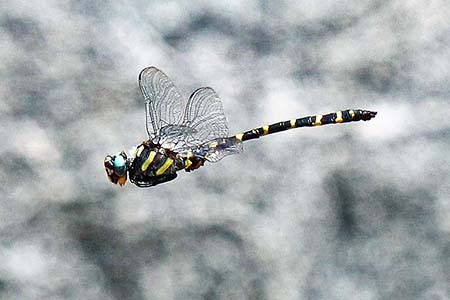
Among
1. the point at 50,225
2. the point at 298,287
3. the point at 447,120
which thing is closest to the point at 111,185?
the point at 50,225

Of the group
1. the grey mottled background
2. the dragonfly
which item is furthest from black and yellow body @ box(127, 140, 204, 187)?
the grey mottled background

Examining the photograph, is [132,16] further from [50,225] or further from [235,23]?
[50,225]

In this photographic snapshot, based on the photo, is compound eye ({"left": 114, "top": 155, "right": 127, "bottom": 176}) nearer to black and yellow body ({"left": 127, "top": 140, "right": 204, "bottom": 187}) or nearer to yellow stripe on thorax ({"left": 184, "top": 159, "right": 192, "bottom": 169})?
black and yellow body ({"left": 127, "top": 140, "right": 204, "bottom": 187})

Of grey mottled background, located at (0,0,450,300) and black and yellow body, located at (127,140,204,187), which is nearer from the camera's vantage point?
black and yellow body, located at (127,140,204,187)

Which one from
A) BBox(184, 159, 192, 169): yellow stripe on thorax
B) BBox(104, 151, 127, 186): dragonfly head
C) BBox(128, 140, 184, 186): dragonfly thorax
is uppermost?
BBox(184, 159, 192, 169): yellow stripe on thorax

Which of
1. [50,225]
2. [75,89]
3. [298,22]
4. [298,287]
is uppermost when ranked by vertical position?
[298,22]

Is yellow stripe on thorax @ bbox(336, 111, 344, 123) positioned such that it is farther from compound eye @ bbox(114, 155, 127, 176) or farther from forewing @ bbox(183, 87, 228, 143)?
compound eye @ bbox(114, 155, 127, 176)

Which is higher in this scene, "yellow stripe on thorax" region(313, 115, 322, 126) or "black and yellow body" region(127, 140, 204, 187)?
"yellow stripe on thorax" region(313, 115, 322, 126)
